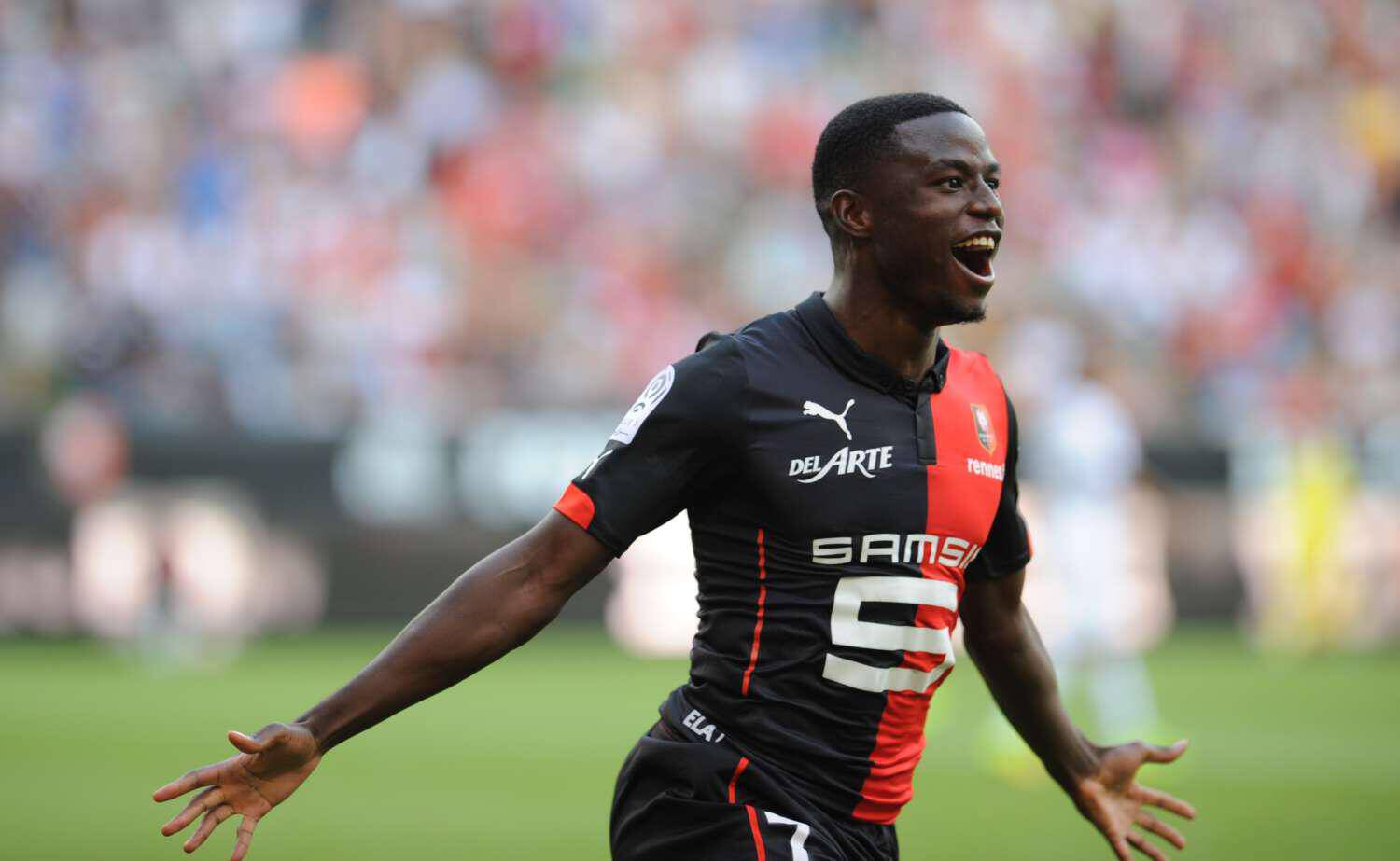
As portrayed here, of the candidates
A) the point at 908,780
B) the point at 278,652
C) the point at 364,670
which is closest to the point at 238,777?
the point at 364,670

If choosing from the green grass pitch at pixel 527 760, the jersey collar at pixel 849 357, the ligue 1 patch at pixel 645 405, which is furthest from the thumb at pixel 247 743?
the green grass pitch at pixel 527 760

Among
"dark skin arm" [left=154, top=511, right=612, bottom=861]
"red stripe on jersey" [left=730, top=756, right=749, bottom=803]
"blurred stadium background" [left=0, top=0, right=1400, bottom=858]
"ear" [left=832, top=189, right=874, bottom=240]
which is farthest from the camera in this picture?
"blurred stadium background" [left=0, top=0, right=1400, bottom=858]

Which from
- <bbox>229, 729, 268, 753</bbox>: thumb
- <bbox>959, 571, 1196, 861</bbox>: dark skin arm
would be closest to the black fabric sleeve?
<bbox>959, 571, 1196, 861</bbox>: dark skin arm

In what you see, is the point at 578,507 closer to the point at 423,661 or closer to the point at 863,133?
the point at 423,661

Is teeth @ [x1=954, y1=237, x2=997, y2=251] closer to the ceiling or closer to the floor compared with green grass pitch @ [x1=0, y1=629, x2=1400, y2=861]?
closer to the ceiling

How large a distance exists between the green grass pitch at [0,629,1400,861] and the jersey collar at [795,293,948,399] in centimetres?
440

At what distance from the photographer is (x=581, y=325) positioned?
1953 centimetres

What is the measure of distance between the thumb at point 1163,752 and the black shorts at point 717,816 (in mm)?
843

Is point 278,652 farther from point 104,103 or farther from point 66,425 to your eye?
point 104,103

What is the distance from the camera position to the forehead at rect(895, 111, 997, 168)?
4084mm

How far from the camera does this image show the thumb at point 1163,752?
14.9 ft

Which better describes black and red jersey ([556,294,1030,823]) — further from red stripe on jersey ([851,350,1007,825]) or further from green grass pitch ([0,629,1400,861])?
green grass pitch ([0,629,1400,861])

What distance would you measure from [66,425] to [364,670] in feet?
45.6

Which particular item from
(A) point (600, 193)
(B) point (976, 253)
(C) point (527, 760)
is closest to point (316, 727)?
(B) point (976, 253)
